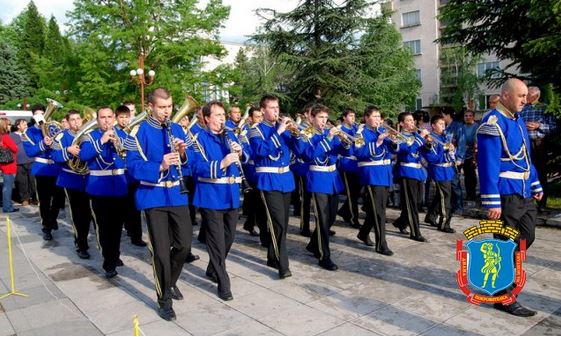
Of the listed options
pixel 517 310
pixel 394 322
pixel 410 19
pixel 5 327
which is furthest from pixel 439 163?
pixel 410 19

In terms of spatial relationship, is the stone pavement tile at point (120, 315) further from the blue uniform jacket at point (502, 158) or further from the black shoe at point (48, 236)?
the black shoe at point (48, 236)

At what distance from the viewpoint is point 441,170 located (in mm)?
8047

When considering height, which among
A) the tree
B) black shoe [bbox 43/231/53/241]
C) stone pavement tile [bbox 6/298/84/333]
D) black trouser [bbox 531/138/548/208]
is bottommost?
stone pavement tile [bbox 6/298/84/333]

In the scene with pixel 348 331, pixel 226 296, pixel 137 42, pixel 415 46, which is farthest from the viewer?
pixel 415 46

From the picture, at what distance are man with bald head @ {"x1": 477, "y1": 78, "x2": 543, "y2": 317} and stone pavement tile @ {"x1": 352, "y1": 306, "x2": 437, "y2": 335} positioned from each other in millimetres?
803

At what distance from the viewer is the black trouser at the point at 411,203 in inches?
292

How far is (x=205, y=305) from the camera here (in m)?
4.97

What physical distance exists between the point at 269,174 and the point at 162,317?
2015 mm

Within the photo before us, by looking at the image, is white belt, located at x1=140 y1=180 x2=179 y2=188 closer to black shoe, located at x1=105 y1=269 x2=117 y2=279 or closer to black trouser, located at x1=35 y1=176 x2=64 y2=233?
black shoe, located at x1=105 y1=269 x2=117 y2=279

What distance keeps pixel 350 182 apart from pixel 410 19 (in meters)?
40.9

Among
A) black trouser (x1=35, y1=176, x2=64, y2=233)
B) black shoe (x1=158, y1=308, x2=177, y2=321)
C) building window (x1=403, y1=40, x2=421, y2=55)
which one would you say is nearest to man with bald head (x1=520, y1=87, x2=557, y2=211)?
black shoe (x1=158, y1=308, x2=177, y2=321)

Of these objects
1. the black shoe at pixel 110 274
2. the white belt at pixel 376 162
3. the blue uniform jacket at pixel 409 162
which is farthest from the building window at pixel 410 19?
the black shoe at pixel 110 274

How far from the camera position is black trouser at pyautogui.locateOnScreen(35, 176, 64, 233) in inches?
324

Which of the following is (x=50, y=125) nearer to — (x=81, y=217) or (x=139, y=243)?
(x=81, y=217)
